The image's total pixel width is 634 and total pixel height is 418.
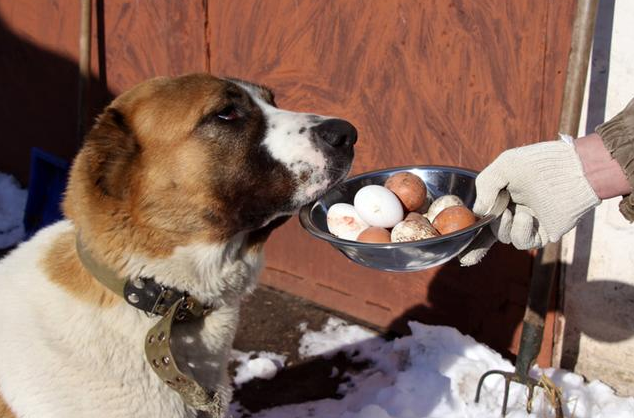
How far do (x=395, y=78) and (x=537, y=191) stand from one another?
173 centimetres

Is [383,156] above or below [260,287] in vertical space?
above

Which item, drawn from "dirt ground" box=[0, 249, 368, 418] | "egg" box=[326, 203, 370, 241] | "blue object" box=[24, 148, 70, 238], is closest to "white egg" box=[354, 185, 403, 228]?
"egg" box=[326, 203, 370, 241]

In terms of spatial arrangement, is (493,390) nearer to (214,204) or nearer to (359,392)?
(359,392)

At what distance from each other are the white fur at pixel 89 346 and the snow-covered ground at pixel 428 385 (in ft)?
4.83

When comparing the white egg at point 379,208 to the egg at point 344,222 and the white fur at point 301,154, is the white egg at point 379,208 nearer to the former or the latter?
the egg at point 344,222

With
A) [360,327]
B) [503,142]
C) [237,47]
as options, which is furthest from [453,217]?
[237,47]

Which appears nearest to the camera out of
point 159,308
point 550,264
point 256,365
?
point 159,308

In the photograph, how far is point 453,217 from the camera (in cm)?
247

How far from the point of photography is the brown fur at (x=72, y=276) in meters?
2.39

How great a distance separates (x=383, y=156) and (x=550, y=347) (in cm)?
139

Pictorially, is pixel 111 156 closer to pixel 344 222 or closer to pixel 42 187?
pixel 344 222

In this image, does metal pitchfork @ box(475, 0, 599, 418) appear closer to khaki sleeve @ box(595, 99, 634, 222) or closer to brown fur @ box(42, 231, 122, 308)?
khaki sleeve @ box(595, 99, 634, 222)

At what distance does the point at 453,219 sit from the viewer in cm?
247

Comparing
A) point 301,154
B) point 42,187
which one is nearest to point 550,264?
point 301,154
